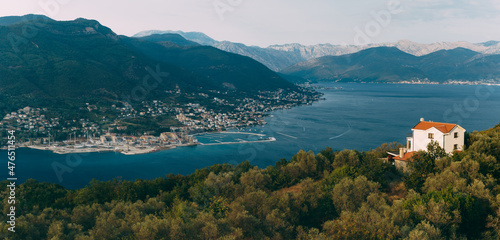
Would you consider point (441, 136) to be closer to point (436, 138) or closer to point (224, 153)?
point (436, 138)

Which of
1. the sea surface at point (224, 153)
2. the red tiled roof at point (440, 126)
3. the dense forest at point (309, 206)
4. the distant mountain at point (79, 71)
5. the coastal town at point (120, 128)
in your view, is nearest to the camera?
the dense forest at point (309, 206)

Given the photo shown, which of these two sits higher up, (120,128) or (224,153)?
(120,128)

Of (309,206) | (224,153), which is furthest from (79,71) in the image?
(309,206)

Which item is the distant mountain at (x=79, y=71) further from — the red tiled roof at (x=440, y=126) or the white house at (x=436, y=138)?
the red tiled roof at (x=440, y=126)

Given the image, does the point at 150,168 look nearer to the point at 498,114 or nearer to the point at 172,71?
the point at 498,114

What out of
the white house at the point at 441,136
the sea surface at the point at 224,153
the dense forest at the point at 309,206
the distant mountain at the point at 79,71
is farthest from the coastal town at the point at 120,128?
the white house at the point at 441,136
